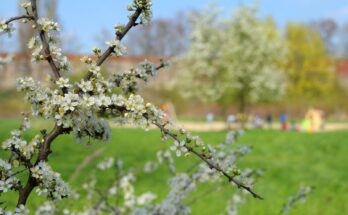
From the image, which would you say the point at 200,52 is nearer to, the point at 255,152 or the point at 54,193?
the point at 255,152

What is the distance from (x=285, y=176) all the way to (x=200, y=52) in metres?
21.1

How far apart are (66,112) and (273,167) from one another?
1179cm

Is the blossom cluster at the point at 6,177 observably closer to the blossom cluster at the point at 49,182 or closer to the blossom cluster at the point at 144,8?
the blossom cluster at the point at 49,182

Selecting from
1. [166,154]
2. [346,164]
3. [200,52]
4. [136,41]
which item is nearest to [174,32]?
[136,41]

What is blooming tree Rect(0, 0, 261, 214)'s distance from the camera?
6.20 ft

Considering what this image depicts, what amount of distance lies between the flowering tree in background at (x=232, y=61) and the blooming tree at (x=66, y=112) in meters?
28.7

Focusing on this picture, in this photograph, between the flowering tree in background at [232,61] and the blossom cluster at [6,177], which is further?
the flowering tree in background at [232,61]

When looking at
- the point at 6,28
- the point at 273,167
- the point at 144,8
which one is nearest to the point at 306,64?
the point at 273,167

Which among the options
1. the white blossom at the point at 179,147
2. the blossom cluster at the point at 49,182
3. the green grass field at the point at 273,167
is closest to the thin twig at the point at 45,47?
the blossom cluster at the point at 49,182

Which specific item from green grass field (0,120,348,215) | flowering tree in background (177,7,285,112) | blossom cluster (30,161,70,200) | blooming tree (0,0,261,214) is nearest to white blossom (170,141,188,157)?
blooming tree (0,0,261,214)

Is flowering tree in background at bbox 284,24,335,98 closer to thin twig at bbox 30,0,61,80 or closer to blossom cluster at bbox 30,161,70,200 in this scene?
thin twig at bbox 30,0,61,80

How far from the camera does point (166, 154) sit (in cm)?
466

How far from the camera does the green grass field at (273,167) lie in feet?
30.8

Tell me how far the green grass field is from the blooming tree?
6.08 meters
